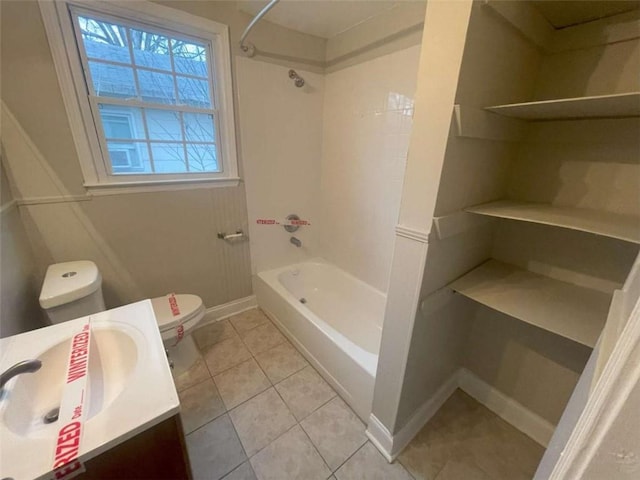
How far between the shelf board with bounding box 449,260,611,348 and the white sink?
1160 millimetres

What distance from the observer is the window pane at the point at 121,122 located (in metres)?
1.54

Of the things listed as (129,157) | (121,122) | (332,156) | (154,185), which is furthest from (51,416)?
(332,156)

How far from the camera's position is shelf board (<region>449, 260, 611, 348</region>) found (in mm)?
930

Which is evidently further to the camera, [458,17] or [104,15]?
[104,15]

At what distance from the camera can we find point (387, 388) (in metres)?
1.20

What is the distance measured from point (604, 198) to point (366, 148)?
4.37 feet

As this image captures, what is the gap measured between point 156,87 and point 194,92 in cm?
23

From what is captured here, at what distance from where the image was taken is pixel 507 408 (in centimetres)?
145

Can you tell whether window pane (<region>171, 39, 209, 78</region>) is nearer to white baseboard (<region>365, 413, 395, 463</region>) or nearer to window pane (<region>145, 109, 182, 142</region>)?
window pane (<region>145, 109, 182, 142</region>)

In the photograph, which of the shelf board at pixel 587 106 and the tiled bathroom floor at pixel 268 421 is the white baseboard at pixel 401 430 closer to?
the tiled bathroom floor at pixel 268 421

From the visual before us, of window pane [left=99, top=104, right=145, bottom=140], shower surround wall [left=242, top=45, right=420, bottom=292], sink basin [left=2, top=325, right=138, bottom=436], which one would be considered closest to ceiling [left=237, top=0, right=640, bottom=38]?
shower surround wall [left=242, top=45, right=420, bottom=292]

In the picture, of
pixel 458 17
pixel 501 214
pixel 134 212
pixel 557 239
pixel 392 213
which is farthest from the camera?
pixel 392 213

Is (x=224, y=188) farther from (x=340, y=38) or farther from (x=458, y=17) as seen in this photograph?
(x=458, y=17)

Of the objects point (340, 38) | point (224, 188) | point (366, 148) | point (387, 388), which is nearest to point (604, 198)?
point (387, 388)
